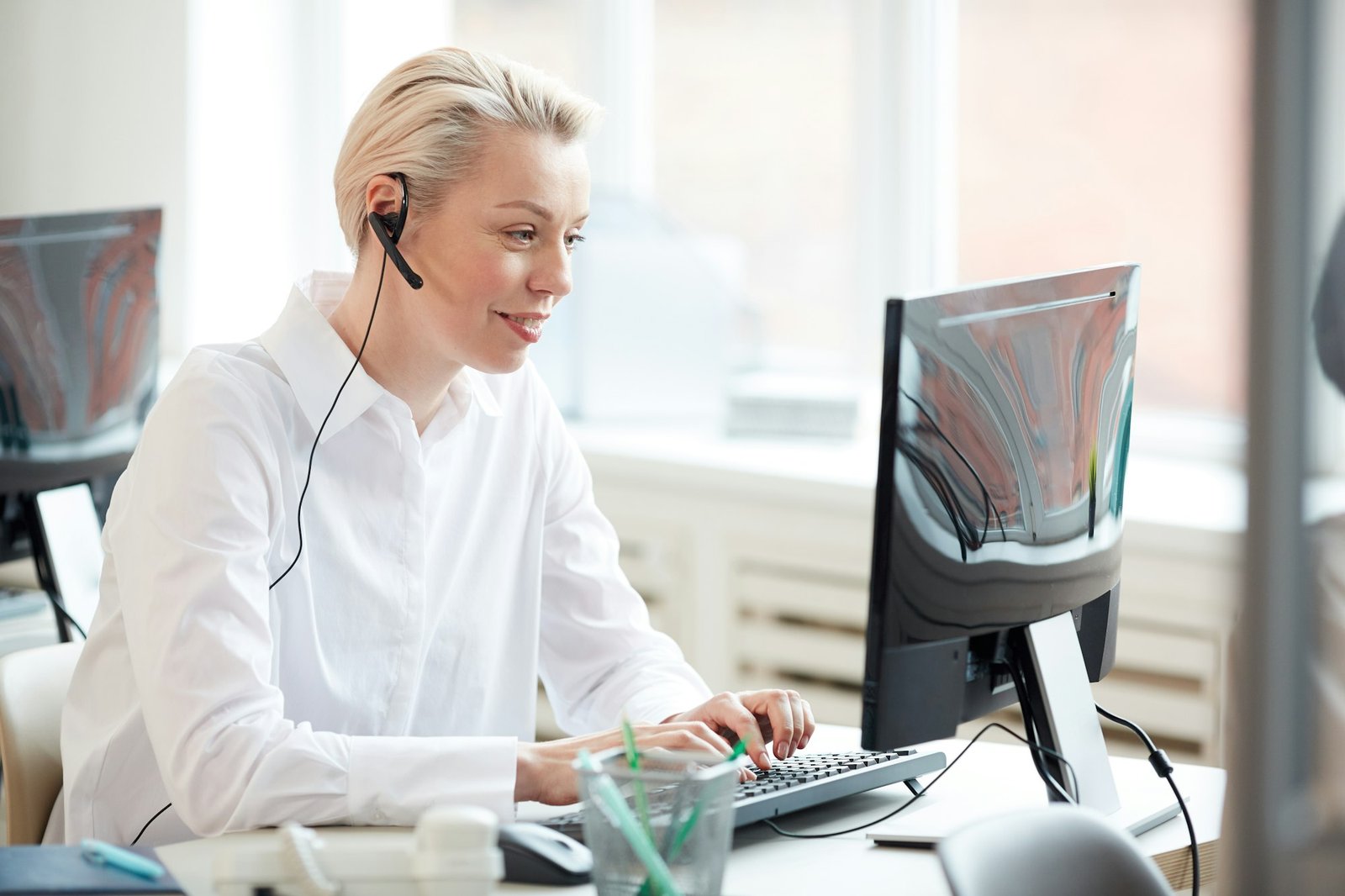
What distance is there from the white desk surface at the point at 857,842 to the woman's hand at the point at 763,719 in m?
0.08

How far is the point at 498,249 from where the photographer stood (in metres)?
1.50

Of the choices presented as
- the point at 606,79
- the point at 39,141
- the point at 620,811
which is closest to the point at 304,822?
the point at 620,811

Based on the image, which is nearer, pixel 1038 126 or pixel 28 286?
pixel 28 286

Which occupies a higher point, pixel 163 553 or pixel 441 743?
pixel 163 553

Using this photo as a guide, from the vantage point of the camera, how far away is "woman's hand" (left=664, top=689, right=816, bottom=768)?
4.50 ft

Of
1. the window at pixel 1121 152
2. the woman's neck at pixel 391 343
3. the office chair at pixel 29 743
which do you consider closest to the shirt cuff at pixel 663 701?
the woman's neck at pixel 391 343

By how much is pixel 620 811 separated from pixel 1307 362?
614 mm

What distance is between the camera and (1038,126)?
2855 mm

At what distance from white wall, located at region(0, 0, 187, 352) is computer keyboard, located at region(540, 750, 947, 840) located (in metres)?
2.65

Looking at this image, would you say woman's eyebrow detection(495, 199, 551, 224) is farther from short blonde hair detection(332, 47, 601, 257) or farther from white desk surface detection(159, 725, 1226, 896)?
white desk surface detection(159, 725, 1226, 896)

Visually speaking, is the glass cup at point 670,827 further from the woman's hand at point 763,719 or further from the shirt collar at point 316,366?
the shirt collar at point 316,366

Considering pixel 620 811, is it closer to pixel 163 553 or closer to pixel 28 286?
pixel 163 553

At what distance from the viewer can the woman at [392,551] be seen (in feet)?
4.17

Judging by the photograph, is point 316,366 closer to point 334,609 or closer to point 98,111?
point 334,609
